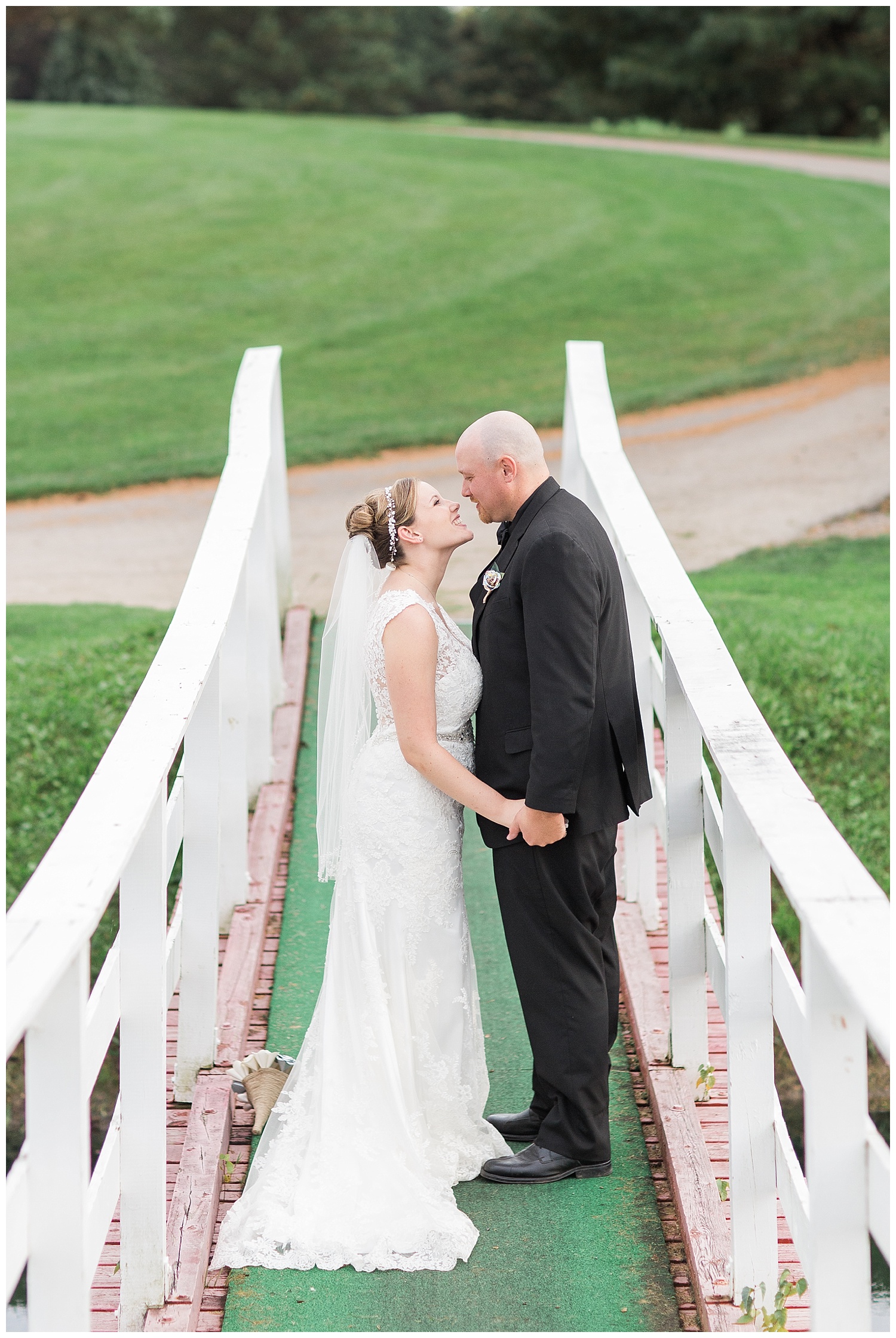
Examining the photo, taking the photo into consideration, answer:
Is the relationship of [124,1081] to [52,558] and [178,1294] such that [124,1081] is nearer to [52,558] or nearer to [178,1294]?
[178,1294]

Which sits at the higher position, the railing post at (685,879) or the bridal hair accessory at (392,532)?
the bridal hair accessory at (392,532)

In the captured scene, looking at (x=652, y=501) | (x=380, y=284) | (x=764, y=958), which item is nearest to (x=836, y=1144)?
(x=764, y=958)

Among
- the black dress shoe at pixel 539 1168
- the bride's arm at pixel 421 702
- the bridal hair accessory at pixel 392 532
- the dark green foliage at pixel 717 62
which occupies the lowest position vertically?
the black dress shoe at pixel 539 1168

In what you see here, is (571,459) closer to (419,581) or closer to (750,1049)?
(419,581)

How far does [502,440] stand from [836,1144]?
5.95ft

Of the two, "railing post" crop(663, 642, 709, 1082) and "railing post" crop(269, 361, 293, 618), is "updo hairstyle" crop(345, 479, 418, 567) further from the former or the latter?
"railing post" crop(269, 361, 293, 618)

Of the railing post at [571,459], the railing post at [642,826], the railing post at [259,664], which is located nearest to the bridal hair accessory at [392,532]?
the railing post at [642,826]

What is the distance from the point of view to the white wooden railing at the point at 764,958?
2.08 metres

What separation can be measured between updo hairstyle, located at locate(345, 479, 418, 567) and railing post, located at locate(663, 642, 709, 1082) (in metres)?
0.73

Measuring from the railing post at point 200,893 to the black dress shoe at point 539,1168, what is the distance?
848 mm

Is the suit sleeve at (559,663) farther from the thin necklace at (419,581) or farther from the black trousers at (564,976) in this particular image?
the thin necklace at (419,581)

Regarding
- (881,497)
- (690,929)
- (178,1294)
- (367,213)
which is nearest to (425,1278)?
(178,1294)

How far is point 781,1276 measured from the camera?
2883 millimetres

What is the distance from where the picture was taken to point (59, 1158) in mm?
2129
